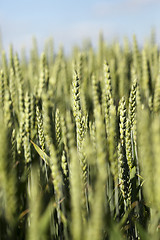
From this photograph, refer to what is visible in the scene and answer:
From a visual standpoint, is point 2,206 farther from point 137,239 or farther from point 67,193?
point 137,239

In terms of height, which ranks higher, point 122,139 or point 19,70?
point 19,70

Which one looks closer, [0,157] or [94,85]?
[0,157]

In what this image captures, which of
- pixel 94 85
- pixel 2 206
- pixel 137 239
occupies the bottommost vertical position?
pixel 137 239

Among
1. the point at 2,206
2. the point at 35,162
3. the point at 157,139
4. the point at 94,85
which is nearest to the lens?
the point at 157,139

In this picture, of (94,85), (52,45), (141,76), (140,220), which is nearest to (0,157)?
(140,220)

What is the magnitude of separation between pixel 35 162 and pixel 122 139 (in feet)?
1.07

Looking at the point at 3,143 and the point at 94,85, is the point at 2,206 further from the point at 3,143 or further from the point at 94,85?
the point at 94,85

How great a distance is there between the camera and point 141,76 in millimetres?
1470

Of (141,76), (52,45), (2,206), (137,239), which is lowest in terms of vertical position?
(137,239)

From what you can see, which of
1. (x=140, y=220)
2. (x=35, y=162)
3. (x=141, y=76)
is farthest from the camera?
(x=141, y=76)

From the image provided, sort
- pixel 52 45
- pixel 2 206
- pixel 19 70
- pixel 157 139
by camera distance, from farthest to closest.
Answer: pixel 52 45 → pixel 19 70 → pixel 2 206 → pixel 157 139

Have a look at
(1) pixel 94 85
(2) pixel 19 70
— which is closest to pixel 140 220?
(1) pixel 94 85

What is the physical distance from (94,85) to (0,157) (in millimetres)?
654

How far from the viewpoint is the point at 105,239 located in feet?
1.96
